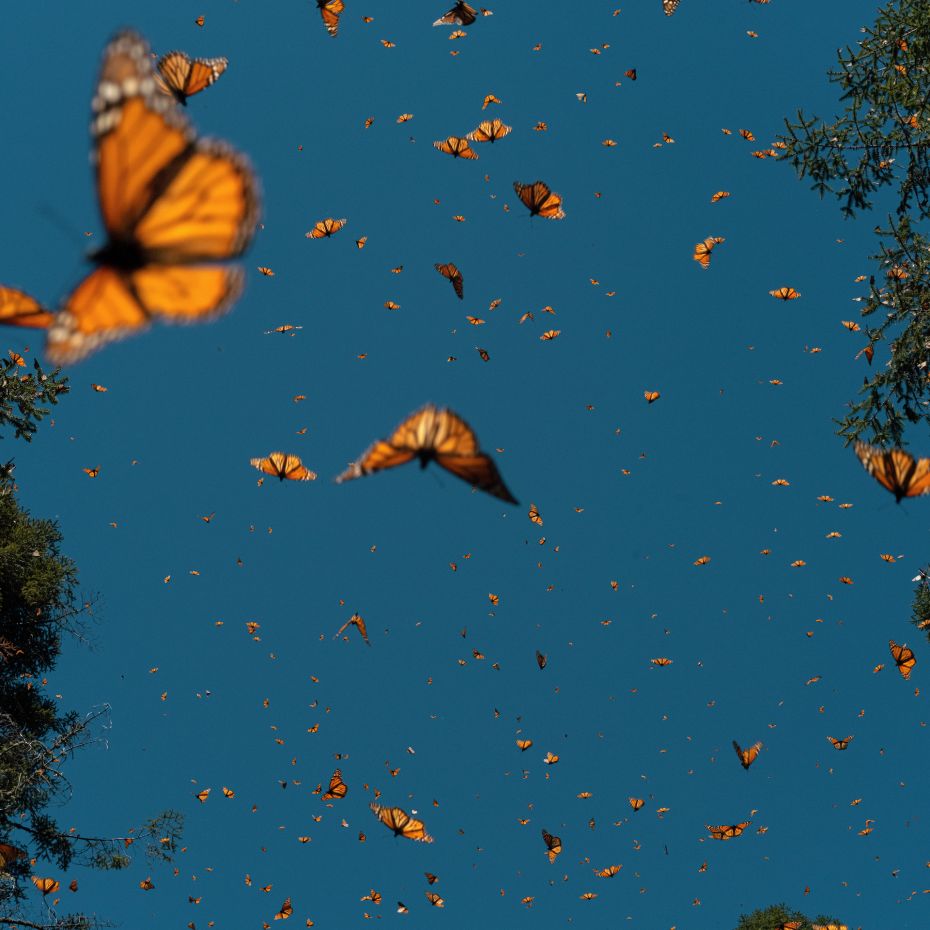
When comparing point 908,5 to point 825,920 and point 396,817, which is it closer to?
point 396,817

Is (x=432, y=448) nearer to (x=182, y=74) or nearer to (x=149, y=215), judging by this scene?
(x=149, y=215)

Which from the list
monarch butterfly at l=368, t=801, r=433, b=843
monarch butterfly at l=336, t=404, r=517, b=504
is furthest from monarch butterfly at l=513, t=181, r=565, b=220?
monarch butterfly at l=368, t=801, r=433, b=843

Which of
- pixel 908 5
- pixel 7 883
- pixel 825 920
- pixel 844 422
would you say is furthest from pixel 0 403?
pixel 825 920

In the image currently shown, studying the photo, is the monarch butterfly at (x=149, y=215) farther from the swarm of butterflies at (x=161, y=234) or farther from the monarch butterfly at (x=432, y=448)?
the monarch butterfly at (x=432, y=448)

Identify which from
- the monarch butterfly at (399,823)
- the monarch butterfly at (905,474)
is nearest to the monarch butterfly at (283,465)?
the monarch butterfly at (399,823)

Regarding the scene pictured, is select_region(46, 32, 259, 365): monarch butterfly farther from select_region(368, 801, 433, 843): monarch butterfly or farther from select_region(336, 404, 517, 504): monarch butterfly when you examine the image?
select_region(368, 801, 433, 843): monarch butterfly

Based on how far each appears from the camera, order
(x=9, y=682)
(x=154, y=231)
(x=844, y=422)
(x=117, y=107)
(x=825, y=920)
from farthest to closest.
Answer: (x=825, y=920) < (x=9, y=682) < (x=844, y=422) < (x=154, y=231) < (x=117, y=107)

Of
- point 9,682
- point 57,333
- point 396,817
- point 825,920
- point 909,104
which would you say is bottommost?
point 825,920
